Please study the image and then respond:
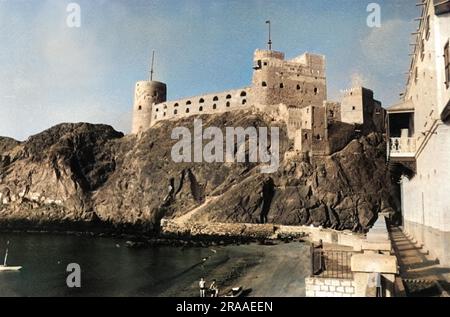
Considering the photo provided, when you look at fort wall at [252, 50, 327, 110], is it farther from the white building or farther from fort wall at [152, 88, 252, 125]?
the white building

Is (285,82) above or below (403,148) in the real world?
above

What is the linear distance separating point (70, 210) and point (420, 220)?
54.7 meters

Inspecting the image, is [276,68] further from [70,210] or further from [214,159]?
[70,210]

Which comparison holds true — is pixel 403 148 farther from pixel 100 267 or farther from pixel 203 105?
pixel 203 105

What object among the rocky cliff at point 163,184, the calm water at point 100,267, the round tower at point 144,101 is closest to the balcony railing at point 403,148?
the calm water at point 100,267

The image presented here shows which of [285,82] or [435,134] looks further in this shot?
[285,82]

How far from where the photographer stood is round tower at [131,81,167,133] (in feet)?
221

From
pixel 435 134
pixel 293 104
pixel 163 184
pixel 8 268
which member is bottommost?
pixel 8 268

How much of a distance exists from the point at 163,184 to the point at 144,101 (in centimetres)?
Answer: 1984

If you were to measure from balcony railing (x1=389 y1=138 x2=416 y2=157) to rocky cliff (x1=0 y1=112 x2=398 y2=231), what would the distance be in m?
26.9

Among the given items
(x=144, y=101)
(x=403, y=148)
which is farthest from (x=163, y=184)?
(x=403, y=148)

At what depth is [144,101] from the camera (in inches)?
2670

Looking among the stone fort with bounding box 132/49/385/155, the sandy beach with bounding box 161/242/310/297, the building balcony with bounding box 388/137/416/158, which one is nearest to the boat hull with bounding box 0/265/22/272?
the sandy beach with bounding box 161/242/310/297

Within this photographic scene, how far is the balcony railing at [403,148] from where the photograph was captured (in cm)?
1584
